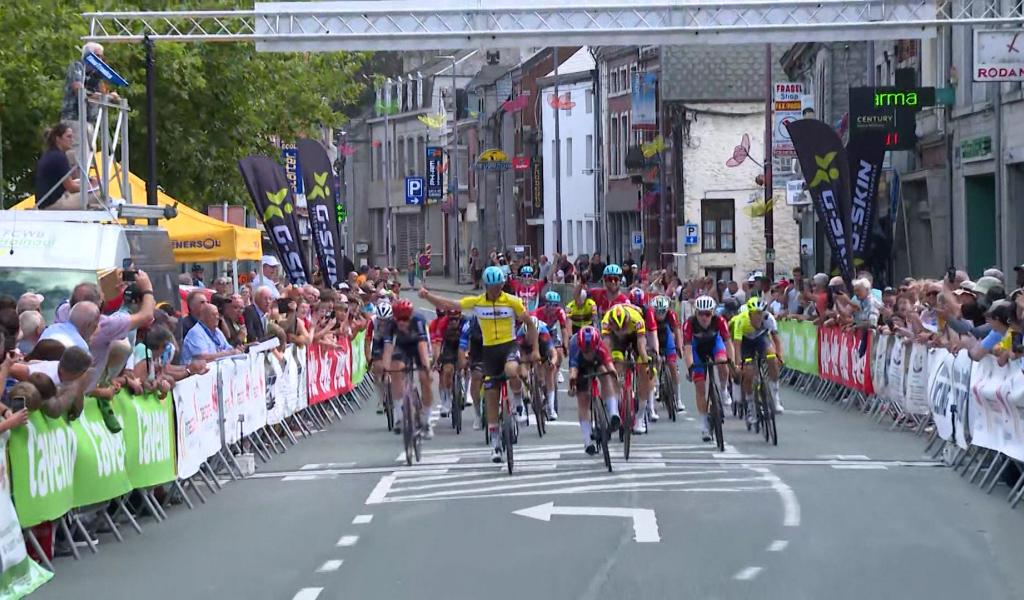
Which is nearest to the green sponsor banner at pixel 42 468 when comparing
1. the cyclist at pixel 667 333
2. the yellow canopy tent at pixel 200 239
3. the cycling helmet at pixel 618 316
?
the cycling helmet at pixel 618 316

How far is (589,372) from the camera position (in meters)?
17.2

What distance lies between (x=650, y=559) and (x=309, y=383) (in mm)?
11238

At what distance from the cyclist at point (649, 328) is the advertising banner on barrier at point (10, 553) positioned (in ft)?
31.8

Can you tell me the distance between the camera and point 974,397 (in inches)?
610

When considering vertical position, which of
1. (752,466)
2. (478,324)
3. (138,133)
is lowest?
(752,466)

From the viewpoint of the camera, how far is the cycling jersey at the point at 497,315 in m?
17.2

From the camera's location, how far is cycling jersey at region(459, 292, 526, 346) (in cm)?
1723

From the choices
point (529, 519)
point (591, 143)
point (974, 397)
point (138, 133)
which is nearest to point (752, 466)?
point (974, 397)

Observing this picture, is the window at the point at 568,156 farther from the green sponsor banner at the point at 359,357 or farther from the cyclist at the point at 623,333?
the cyclist at the point at 623,333

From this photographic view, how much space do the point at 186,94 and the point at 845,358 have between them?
42.7 ft

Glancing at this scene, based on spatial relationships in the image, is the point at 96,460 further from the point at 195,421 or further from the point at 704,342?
the point at 704,342

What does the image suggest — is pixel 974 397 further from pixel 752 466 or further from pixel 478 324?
pixel 478 324

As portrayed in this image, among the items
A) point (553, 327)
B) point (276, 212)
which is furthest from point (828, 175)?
point (276, 212)

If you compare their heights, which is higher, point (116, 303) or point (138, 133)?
point (138, 133)
